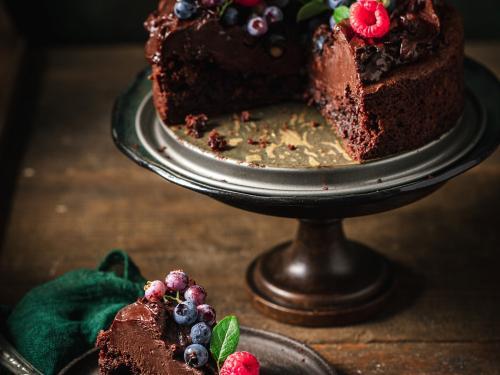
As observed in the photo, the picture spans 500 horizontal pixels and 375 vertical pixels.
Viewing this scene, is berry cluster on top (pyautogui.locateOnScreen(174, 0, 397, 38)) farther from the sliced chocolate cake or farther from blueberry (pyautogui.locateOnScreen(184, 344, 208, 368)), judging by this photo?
blueberry (pyautogui.locateOnScreen(184, 344, 208, 368))

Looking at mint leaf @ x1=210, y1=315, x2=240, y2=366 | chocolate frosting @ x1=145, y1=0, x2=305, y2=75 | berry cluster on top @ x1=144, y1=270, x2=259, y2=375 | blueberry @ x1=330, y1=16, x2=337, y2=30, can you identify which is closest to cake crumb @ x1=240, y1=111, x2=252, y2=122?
chocolate frosting @ x1=145, y1=0, x2=305, y2=75

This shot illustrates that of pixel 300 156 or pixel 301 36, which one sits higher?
pixel 301 36

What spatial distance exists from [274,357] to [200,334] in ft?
1.12

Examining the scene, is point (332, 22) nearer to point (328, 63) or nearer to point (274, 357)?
point (328, 63)

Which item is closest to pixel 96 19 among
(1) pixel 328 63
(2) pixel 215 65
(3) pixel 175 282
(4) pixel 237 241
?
(4) pixel 237 241

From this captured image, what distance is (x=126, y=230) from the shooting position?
3256mm

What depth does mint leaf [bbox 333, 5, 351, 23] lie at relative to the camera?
2467 millimetres

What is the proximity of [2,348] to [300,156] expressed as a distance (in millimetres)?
944

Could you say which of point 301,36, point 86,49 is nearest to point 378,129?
point 301,36

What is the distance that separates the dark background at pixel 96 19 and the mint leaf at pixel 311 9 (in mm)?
1845

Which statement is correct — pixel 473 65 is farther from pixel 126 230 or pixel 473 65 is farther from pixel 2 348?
pixel 2 348

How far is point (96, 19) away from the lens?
14.4ft

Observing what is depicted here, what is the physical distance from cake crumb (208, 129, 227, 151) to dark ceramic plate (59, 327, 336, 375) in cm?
50

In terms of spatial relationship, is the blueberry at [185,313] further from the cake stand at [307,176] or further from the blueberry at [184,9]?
the blueberry at [184,9]
